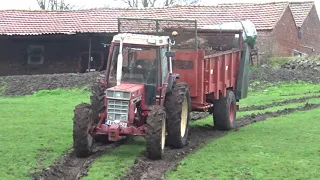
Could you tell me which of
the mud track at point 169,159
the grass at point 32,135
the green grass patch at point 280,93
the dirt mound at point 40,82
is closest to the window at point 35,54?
the dirt mound at point 40,82

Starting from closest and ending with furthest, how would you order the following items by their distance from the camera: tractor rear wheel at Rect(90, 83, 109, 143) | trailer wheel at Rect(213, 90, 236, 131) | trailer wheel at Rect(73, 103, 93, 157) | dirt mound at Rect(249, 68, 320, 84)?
trailer wheel at Rect(73, 103, 93, 157), tractor rear wheel at Rect(90, 83, 109, 143), trailer wheel at Rect(213, 90, 236, 131), dirt mound at Rect(249, 68, 320, 84)

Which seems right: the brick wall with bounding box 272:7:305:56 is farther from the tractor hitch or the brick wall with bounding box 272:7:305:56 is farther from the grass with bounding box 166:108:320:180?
the tractor hitch

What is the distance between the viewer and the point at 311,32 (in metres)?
45.3

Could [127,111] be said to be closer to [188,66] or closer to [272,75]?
[188,66]

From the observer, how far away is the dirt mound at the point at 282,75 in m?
30.2

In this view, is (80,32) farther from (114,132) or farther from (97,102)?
(114,132)

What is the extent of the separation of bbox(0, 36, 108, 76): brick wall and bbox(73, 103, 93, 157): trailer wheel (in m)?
24.9

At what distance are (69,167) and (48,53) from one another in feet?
86.4

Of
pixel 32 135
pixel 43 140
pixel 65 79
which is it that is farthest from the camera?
pixel 65 79

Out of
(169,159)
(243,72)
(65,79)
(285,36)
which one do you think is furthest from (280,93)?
(169,159)

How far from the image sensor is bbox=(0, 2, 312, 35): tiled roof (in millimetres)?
35375

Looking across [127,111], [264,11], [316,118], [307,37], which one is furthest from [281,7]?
[127,111]

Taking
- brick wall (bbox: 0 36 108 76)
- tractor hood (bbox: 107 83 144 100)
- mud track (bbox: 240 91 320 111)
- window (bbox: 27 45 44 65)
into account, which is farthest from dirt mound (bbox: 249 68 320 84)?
tractor hood (bbox: 107 83 144 100)

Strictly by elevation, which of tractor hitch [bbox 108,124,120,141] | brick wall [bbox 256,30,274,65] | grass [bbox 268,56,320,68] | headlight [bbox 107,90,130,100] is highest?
brick wall [bbox 256,30,274,65]
